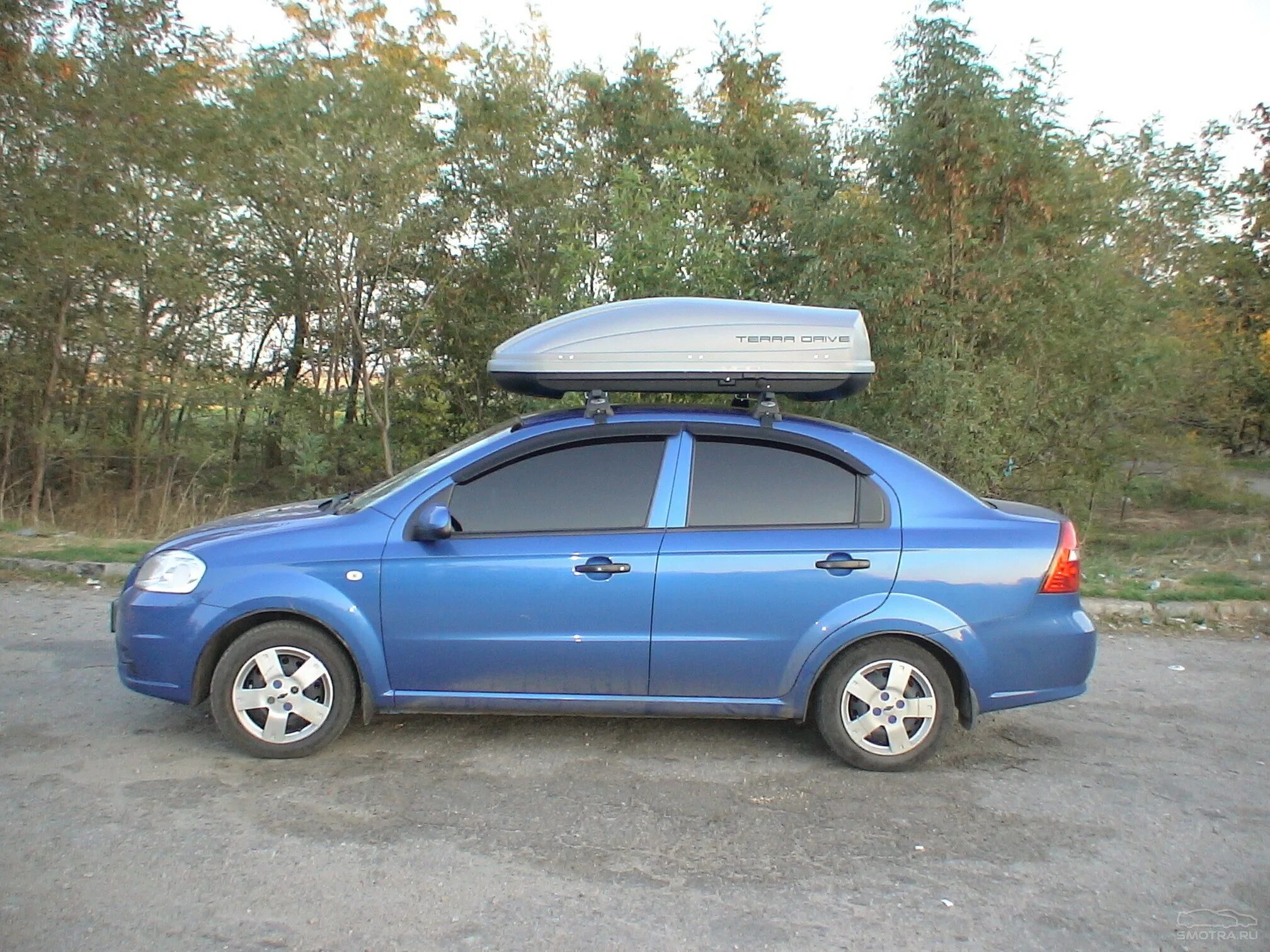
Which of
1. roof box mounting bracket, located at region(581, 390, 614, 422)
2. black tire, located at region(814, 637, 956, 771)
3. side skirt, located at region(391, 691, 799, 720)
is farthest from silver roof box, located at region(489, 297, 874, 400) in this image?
side skirt, located at region(391, 691, 799, 720)

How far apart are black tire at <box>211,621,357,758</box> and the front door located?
0.87ft

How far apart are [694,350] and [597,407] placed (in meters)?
0.54

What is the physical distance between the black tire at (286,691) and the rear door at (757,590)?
4.80 ft

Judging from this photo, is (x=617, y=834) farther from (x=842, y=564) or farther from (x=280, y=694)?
(x=280, y=694)

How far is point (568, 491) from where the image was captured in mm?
5133

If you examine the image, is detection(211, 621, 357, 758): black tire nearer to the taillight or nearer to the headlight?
the headlight

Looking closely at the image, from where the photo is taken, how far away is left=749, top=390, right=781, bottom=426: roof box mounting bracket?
5.20m

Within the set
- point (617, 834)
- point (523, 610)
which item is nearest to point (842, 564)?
point (523, 610)

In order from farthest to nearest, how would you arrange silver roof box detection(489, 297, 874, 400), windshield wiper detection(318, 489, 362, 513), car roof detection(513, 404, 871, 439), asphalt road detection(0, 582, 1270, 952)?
windshield wiper detection(318, 489, 362, 513) < car roof detection(513, 404, 871, 439) < silver roof box detection(489, 297, 874, 400) < asphalt road detection(0, 582, 1270, 952)

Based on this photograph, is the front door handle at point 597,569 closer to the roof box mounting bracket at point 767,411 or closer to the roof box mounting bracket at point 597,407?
the roof box mounting bracket at point 597,407

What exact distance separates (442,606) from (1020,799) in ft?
8.88

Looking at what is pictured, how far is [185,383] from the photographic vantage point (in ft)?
47.4

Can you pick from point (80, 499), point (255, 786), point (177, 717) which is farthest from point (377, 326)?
point (255, 786)

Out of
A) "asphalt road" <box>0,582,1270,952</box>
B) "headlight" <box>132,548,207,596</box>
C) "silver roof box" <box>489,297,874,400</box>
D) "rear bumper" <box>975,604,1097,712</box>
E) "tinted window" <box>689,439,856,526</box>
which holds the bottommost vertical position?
"asphalt road" <box>0,582,1270,952</box>
